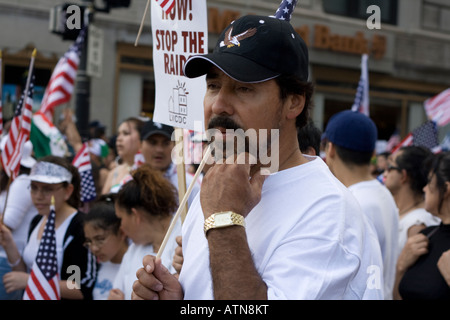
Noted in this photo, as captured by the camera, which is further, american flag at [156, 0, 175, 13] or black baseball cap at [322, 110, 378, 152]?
black baseball cap at [322, 110, 378, 152]

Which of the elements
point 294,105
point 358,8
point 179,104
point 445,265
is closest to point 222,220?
point 294,105

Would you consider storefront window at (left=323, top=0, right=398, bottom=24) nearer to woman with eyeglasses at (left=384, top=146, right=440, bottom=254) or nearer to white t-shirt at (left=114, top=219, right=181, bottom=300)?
woman with eyeglasses at (left=384, top=146, right=440, bottom=254)

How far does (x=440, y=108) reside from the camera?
849 cm

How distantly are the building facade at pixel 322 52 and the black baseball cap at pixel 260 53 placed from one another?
8.62 meters

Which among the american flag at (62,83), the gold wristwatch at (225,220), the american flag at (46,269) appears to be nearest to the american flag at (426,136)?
the american flag at (62,83)

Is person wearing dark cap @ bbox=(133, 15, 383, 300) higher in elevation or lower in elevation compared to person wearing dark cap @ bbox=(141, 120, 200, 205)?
lower

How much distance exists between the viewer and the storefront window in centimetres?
1715

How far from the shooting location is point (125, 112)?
571 inches

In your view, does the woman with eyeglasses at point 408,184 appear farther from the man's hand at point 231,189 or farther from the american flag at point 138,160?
the man's hand at point 231,189

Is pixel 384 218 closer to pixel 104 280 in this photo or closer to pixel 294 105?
pixel 104 280

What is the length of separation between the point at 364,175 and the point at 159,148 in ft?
6.03

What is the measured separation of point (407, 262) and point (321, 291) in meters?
2.36

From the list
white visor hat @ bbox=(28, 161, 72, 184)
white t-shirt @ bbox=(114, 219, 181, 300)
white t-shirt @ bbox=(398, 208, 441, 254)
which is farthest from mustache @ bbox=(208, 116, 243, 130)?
white t-shirt @ bbox=(398, 208, 441, 254)

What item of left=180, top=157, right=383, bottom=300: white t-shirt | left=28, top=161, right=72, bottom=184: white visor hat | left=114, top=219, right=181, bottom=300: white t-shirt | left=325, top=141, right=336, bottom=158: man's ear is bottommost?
left=114, top=219, right=181, bottom=300: white t-shirt
